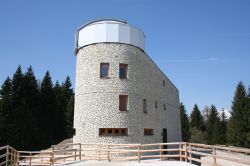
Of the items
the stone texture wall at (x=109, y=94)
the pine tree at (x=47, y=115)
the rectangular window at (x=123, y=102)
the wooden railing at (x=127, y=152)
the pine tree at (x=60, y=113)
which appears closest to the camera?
the wooden railing at (x=127, y=152)

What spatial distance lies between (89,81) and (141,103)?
4377 mm

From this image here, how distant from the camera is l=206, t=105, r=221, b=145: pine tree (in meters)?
48.9

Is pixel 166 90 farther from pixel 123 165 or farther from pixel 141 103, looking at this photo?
pixel 123 165

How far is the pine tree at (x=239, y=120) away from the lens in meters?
34.7

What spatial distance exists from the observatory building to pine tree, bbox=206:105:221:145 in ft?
106

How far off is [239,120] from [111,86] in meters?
24.8

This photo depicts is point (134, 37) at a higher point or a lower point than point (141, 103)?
higher

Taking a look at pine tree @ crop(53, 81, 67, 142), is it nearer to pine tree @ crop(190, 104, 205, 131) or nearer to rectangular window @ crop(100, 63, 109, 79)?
rectangular window @ crop(100, 63, 109, 79)

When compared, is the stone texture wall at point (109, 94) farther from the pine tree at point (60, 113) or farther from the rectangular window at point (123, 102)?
the pine tree at point (60, 113)

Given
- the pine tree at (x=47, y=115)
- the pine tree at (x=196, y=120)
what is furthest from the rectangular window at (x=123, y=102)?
the pine tree at (x=196, y=120)

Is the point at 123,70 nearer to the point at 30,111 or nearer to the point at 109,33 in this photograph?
the point at 109,33

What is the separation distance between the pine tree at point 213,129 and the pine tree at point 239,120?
12561 mm

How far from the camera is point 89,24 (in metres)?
20.3

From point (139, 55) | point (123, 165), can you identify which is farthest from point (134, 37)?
point (123, 165)
